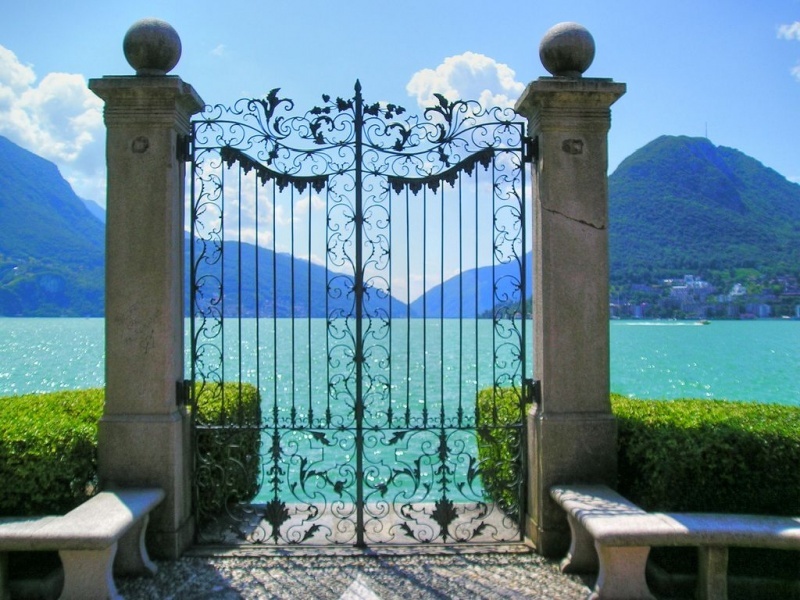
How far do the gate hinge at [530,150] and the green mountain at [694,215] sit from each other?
60803 millimetres

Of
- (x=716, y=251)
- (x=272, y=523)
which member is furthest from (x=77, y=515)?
(x=716, y=251)

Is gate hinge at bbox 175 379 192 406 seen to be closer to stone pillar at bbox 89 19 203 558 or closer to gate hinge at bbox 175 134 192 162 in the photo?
stone pillar at bbox 89 19 203 558

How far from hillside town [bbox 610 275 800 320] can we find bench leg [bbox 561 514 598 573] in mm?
50864

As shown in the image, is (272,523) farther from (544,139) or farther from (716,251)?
(716,251)

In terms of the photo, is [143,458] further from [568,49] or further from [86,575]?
[568,49]

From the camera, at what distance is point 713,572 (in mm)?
4625

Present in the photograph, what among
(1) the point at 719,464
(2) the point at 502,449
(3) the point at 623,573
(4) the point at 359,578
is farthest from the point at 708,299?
(4) the point at 359,578

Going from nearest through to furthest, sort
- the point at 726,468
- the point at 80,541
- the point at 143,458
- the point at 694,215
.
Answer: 1. the point at 80,541
2. the point at 726,468
3. the point at 143,458
4. the point at 694,215

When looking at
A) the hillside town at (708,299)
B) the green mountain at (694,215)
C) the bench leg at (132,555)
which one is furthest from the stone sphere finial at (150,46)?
the green mountain at (694,215)

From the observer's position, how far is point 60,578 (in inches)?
189

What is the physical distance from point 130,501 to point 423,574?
7.72 feet

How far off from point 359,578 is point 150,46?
4699 mm

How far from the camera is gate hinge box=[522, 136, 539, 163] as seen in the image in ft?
19.3

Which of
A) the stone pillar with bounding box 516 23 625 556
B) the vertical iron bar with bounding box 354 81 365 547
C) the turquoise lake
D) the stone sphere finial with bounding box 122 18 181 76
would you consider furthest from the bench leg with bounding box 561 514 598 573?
the turquoise lake
